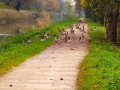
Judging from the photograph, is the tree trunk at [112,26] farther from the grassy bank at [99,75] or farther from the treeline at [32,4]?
the treeline at [32,4]

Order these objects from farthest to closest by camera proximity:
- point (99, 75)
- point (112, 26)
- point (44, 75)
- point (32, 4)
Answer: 1. point (32, 4)
2. point (112, 26)
3. point (44, 75)
4. point (99, 75)

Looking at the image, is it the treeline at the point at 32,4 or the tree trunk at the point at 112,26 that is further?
the treeline at the point at 32,4

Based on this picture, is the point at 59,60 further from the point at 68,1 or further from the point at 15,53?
the point at 68,1

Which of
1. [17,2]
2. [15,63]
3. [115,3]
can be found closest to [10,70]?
[15,63]

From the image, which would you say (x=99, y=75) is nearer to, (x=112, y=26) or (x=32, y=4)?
(x=112, y=26)

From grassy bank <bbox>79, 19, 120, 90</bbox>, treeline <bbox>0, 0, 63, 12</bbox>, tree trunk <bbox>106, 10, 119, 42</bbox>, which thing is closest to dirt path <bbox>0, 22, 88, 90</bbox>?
grassy bank <bbox>79, 19, 120, 90</bbox>

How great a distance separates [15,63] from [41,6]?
67121mm

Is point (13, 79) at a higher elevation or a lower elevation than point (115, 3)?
lower

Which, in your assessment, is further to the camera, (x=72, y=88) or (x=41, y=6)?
(x=41, y=6)

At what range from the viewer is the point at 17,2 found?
68.7m

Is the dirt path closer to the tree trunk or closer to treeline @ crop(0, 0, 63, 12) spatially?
the tree trunk

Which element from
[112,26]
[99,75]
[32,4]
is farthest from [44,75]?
[32,4]

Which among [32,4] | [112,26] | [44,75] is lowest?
[44,75]

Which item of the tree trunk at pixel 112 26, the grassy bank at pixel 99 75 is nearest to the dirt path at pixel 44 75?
the grassy bank at pixel 99 75
